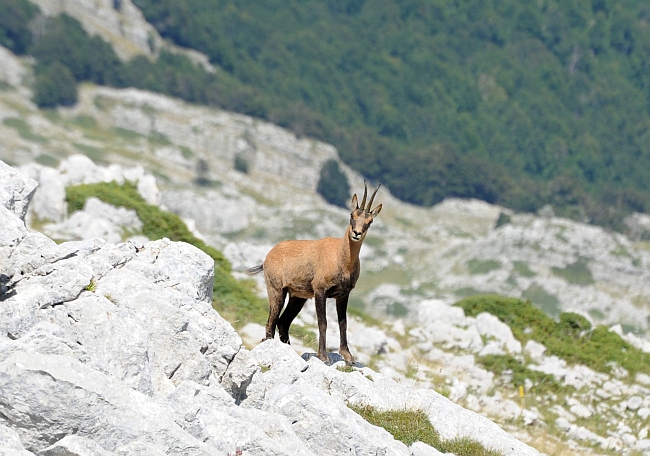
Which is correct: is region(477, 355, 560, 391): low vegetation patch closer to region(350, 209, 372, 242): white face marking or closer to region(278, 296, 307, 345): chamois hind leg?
region(278, 296, 307, 345): chamois hind leg

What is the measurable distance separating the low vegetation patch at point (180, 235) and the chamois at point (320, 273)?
627 centimetres

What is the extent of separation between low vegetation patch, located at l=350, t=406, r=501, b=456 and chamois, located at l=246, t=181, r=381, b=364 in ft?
8.67

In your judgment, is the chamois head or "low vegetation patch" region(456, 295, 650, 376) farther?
"low vegetation patch" region(456, 295, 650, 376)

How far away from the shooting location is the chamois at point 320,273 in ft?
55.8

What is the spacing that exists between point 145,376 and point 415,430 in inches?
179

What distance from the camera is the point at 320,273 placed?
1747 centimetres

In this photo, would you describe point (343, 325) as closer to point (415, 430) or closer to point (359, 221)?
point (359, 221)

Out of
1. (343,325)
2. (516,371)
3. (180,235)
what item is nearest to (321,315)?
(343,325)

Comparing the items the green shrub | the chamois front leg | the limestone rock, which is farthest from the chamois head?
the green shrub

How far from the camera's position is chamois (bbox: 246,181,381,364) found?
1702 cm

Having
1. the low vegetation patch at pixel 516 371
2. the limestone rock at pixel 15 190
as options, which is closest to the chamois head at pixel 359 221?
the limestone rock at pixel 15 190

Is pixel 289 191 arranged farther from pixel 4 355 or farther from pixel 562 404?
pixel 4 355

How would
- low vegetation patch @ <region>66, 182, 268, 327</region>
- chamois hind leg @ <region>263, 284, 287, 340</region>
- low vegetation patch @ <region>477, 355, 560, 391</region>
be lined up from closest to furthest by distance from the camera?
chamois hind leg @ <region>263, 284, 287, 340</region> < low vegetation patch @ <region>66, 182, 268, 327</region> < low vegetation patch @ <region>477, 355, 560, 391</region>

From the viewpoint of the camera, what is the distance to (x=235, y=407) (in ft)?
41.2
